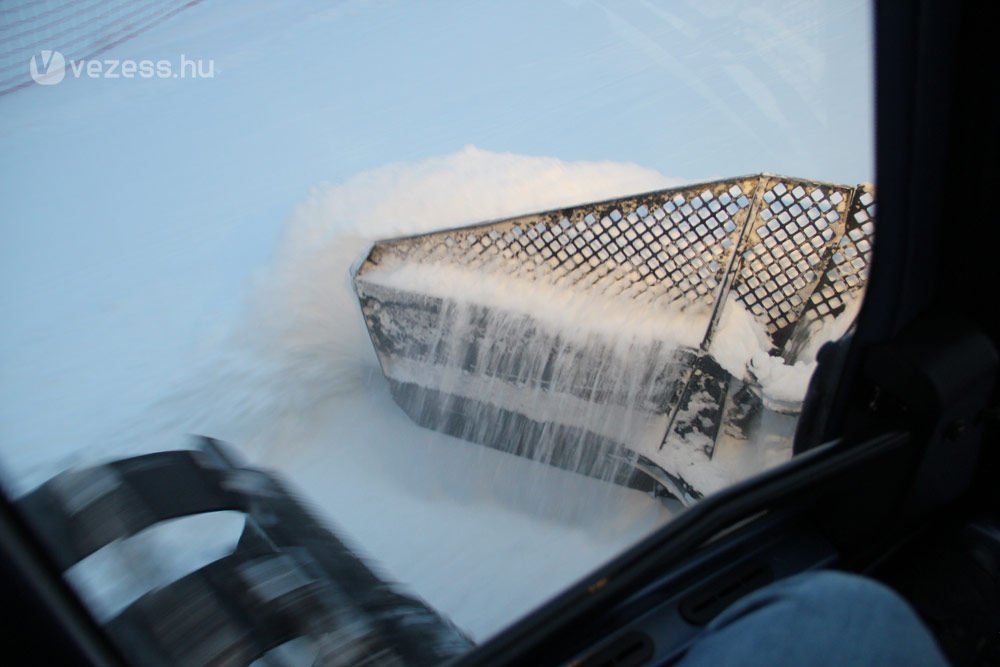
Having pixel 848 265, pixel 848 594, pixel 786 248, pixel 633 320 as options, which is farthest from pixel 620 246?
pixel 848 594

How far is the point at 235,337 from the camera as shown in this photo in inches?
88.4

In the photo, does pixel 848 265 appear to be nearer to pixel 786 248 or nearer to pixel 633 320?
pixel 786 248

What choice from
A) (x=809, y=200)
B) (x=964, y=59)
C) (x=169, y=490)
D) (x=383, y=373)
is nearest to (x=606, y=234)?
(x=809, y=200)

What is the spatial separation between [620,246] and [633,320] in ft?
0.78

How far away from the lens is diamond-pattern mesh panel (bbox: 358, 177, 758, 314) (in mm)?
1854

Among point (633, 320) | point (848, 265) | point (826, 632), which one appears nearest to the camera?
point (826, 632)

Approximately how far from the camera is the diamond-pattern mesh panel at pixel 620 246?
1.85m

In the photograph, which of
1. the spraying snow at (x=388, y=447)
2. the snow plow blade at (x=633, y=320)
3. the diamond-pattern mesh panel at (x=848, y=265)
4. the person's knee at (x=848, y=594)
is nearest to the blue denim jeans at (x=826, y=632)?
the person's knee at (x=848, y=594)

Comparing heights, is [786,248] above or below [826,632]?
above

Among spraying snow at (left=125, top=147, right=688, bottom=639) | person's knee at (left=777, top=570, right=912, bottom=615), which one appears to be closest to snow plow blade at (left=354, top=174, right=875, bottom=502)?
spraying snow at (left=125, top=147, right=688, bottom=639)

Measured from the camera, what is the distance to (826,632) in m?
0.68

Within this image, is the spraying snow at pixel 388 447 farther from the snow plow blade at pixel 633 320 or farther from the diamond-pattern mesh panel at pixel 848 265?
the diamond-pattern mesh panel at pixel 848 265

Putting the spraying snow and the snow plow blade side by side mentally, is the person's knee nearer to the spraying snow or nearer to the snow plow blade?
the spraying snow

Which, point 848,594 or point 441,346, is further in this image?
point 441,346
